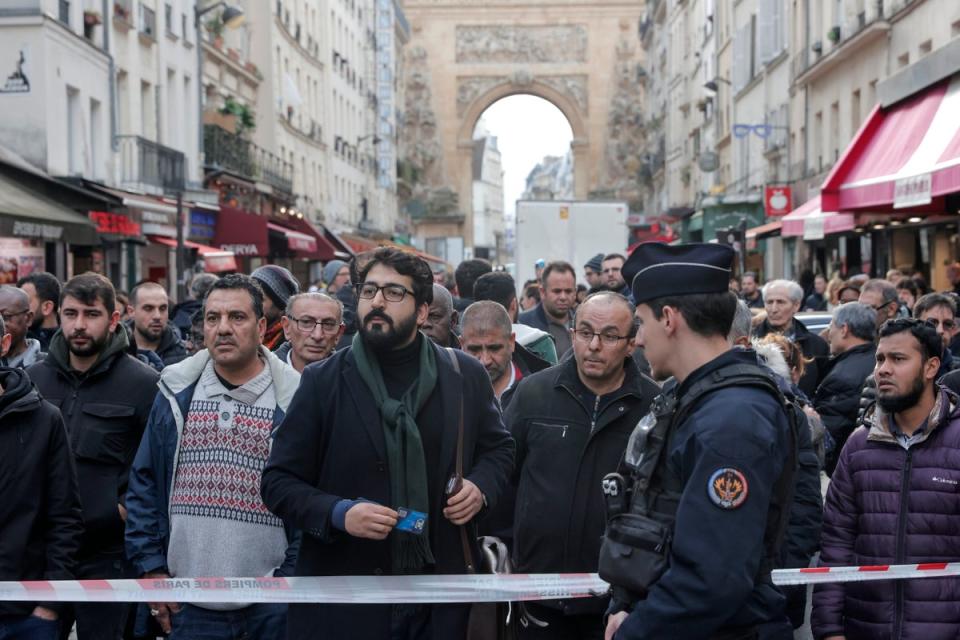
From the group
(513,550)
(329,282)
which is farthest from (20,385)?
(329,282)

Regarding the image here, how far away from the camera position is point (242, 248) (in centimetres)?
3180

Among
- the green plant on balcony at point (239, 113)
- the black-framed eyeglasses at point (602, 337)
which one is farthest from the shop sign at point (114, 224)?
the black-framed eyeglasses at point (602, 337)

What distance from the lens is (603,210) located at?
2416 centimetres

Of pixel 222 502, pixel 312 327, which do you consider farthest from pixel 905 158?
pixel 222 502

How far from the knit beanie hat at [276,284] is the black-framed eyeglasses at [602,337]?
8.25ft

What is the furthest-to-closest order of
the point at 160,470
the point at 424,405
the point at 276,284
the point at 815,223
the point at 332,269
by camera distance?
the point at 815,223 < the point at 332,269 < the point at 276,284 < the point at 160,470 < the point at 424,405

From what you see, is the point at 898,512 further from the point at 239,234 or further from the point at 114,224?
the point at 239,234

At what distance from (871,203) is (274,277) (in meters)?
10.0

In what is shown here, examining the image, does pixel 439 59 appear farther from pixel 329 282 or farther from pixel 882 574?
pixel 882 574

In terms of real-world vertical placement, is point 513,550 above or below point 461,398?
below

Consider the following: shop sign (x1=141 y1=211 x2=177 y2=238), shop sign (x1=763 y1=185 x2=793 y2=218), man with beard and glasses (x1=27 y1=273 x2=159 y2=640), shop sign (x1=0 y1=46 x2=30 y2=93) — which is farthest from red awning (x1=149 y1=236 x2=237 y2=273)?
man with beard and glasses (x1=27 y1=273 x2=159 y2=640)

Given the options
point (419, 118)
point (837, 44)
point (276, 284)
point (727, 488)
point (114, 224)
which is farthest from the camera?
point (419, 118)

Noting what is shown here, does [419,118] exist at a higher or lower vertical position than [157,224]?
higher

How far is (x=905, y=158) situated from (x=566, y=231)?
28.8ft
